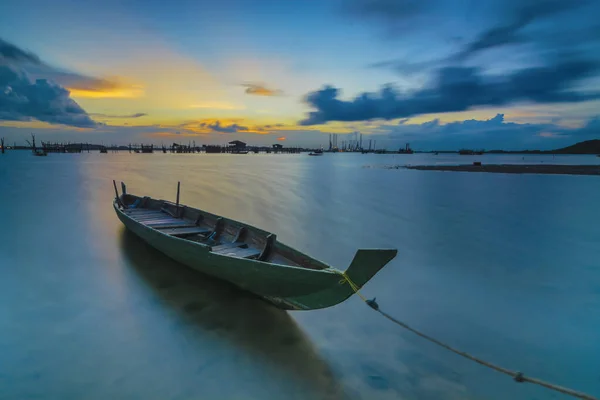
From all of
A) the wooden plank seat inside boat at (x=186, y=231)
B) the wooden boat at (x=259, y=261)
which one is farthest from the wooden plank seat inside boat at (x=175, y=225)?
the wooden plank seat inside boat at (x=186, y=231)

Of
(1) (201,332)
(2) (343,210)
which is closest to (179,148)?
(2) (343,210)

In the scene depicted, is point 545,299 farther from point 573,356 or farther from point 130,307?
point 130,307

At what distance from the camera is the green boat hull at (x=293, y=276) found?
12.1 feet

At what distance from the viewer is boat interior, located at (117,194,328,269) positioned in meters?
5.71

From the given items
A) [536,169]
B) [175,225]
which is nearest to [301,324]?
[175,225]

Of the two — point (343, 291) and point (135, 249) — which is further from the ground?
point (343, 291)

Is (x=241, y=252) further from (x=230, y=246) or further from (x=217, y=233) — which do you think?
(x=217, y=233)

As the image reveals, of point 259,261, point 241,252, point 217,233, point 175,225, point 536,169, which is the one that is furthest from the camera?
point 536,169

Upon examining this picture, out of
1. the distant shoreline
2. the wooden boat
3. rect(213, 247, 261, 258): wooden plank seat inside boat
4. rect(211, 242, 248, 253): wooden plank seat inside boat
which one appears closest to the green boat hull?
the wooden boat

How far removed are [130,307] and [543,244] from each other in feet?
38.4

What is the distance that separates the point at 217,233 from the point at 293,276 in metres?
4.13

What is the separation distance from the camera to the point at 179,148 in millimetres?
152875

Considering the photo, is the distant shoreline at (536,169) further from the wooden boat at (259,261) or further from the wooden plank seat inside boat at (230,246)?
the wooden plank seat inside boat at (230,246)

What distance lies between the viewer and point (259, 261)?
457cm
